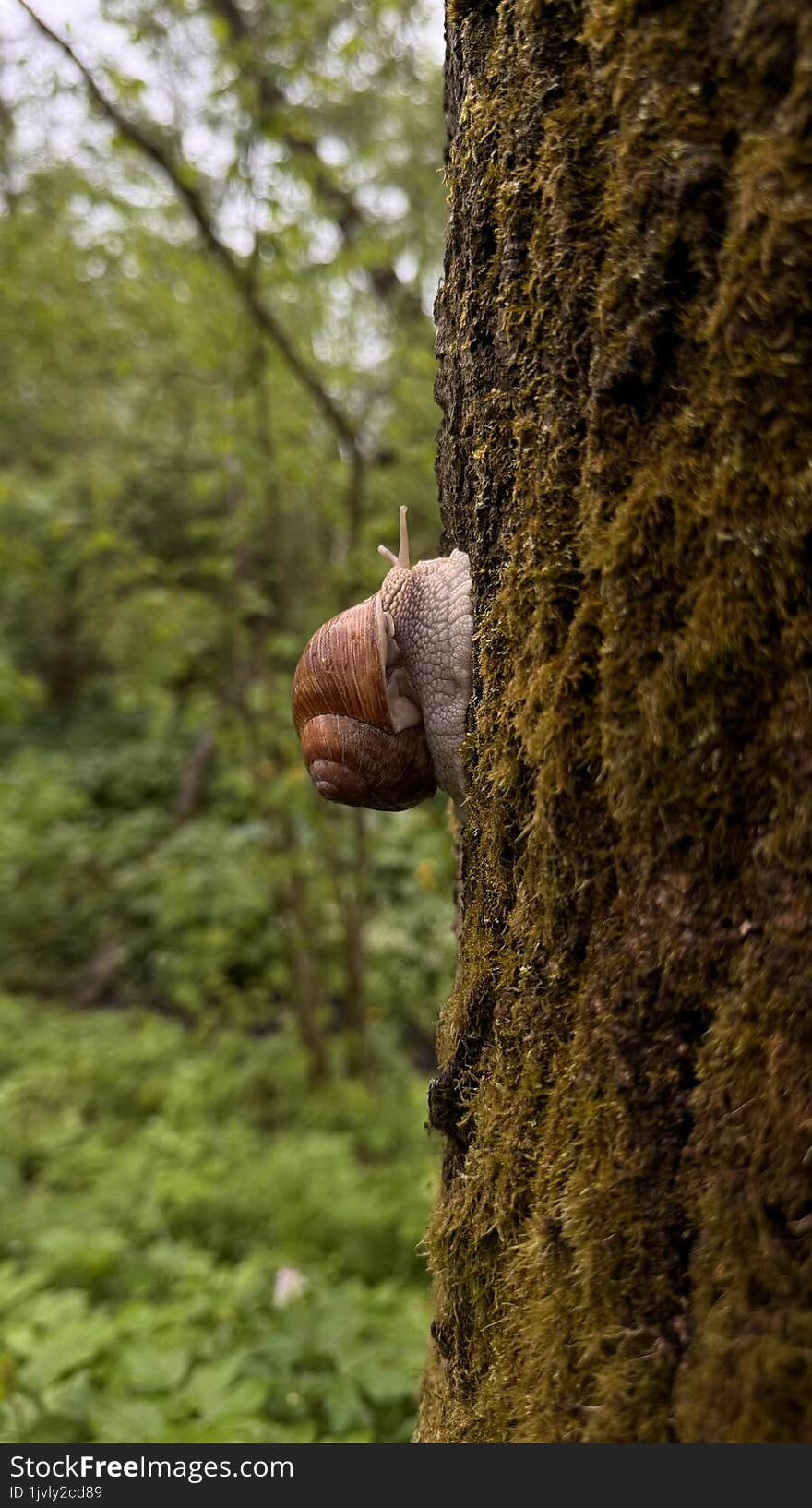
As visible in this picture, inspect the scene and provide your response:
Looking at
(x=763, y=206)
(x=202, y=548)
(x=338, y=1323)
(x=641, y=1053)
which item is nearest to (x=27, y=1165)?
(x=338, y=1323)

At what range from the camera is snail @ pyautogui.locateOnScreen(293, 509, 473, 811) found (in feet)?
4.75

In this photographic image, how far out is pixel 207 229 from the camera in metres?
4.72

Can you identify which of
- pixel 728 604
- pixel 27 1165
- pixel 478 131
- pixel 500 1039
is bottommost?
pixel 27 1165

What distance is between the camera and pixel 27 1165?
5148 mm

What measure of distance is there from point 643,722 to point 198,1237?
174 inches

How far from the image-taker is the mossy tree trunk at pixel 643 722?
2.60ft

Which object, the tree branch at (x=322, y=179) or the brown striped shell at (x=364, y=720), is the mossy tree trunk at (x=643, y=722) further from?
the tree branch at (x=322, y=179)

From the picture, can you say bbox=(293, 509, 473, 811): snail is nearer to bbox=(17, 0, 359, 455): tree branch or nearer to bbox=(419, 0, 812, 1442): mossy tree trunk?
bbox=(419, 0, 812, 1442): mossy tree trunk

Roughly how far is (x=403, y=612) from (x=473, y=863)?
47 centimetres

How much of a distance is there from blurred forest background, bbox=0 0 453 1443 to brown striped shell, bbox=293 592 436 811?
1.58 m

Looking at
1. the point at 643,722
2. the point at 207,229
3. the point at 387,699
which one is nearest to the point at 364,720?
the point at 387,699

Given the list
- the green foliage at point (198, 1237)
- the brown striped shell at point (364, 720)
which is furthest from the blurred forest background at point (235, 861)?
the brown striped shell at point (364, 720)

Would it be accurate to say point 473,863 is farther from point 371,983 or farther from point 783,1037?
point 371,983

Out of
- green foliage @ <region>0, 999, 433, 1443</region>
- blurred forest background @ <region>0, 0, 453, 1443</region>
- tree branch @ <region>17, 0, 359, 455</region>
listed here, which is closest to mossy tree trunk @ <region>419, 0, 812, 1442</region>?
green foliage @ <region>0, 999, 433, 1443</region>
